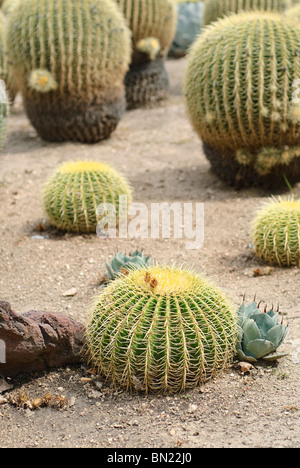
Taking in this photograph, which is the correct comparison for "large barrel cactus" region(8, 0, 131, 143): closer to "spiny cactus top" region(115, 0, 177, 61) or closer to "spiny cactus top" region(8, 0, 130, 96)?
"spiny cactus top" region(8, 0, 130, 96)

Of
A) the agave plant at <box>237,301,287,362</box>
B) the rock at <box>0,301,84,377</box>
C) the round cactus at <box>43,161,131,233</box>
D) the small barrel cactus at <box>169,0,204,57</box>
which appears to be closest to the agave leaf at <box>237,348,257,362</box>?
the agave plant at <box>237,301,287,362</box>

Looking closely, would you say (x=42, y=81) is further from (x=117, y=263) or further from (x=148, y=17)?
(x=117, y=263)

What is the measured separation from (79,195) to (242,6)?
6232 millimetres

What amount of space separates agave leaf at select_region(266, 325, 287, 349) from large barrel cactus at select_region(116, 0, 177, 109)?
6839 millimetres

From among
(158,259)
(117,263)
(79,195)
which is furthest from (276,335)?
(79,195)

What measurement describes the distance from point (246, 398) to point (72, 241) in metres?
2.67

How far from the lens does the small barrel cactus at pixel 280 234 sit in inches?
191

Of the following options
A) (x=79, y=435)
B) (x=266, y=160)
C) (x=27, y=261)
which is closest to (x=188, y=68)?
(x=266, y=160)

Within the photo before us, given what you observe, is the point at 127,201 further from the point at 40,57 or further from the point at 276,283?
the point at 40,57

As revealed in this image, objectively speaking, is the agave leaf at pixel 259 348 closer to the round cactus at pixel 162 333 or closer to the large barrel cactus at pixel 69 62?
the round cactus at pixel 162 333

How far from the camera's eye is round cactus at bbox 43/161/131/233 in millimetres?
5562

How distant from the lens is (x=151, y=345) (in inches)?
127
